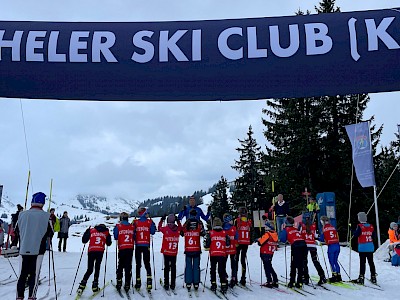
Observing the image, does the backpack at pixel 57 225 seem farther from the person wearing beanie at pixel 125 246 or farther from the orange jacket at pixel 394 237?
the orange jacket at pixel 394 237

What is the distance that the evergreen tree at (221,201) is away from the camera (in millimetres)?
47219

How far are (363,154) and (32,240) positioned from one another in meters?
13.5

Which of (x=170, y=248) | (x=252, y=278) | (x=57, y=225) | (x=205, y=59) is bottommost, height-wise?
(x=252, y=278)

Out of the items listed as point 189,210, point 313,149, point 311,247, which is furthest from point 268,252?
point 313,149

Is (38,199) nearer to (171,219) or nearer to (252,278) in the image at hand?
(171,219)

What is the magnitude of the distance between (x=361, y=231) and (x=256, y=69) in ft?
17.4

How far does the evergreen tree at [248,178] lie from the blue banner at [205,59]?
33.0 m

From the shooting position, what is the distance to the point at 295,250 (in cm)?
916

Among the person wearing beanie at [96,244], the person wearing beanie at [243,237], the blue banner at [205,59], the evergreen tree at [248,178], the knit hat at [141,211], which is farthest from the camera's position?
the evergreen tree at [248,178]

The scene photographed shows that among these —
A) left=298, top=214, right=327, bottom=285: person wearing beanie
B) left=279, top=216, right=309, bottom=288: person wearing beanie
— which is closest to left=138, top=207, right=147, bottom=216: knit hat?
left=279, top=216, right=309, bottom=288: person wearing beanie

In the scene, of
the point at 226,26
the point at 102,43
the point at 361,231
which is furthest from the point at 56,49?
the point at 361,231

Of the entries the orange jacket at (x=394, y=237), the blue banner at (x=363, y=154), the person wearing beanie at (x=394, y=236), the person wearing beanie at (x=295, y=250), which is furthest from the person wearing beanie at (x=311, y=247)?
the blue banner at (x=363, y=154)

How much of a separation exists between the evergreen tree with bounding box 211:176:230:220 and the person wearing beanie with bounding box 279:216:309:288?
37401 millimetres

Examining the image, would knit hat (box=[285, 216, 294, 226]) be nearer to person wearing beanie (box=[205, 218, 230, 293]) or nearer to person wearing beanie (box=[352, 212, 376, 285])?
person wearing beanie (box=[205, 218, 230, 293])
